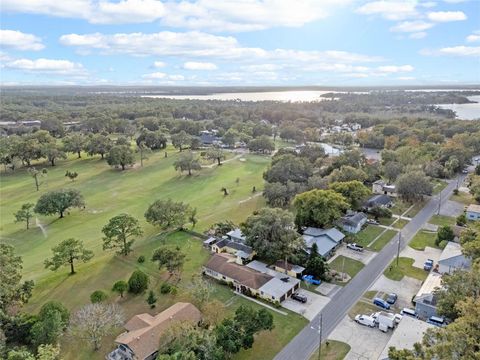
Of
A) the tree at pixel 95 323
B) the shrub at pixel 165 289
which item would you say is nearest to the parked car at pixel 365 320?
the shrub at pixel 165 289

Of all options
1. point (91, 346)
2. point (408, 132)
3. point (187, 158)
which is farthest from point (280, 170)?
point (408, 132)

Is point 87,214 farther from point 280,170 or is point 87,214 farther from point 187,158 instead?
point 280,170

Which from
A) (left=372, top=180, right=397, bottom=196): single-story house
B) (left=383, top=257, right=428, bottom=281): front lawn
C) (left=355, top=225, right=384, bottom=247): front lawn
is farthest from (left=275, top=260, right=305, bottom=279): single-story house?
(left=372, top=180, right=397, bottom=196): single-story house

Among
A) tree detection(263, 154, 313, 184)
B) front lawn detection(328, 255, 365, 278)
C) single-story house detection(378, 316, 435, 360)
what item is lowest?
front lawn detection(328, 255, 365, 278)

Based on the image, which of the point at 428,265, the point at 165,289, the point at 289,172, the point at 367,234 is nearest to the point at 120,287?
the point at 165,289

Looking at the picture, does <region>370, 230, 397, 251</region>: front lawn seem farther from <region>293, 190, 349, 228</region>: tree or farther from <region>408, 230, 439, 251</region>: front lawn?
<region>293, 190, 349, 228</region>: tree

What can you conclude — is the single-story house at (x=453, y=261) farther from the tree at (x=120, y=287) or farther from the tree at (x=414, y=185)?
the tree at (x=120, y=287)

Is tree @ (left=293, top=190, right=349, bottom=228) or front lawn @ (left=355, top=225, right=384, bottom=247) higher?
tree @ (left=293, top=190, right=349, bottom=228)
